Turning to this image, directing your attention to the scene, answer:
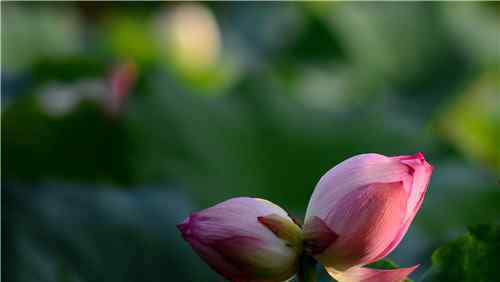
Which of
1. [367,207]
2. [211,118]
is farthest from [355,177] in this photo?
[211,118]

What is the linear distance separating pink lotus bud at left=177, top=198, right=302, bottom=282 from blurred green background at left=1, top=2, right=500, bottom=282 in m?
0.23

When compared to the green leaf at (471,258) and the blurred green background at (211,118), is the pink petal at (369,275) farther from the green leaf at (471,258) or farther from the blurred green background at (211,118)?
the blurred green background at (211,118)

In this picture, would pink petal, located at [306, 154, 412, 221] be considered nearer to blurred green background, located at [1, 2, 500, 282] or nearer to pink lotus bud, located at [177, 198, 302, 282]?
pink lotus bud, located at [177, 198, 302, 282]

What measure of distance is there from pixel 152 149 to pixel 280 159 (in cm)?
17

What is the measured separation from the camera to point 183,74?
1.62 metres

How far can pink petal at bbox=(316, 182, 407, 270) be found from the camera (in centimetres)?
44

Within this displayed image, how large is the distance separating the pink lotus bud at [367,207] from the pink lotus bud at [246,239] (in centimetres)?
2

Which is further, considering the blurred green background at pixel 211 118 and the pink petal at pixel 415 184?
the blurred green background at pixel 211 118

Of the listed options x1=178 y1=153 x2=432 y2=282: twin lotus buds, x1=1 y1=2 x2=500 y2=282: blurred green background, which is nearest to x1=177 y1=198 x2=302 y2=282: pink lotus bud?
x1=178 y1=153 x2=432 y2=282: twin lotus buds

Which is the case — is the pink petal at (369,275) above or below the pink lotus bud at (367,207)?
below

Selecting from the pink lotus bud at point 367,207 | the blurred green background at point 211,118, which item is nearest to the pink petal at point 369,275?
the pink lotus bud at point 367,207

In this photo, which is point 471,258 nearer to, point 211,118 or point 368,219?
point 368,219

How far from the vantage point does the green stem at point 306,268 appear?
46 cm

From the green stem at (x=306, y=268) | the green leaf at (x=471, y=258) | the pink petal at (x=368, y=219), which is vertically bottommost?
the green leaf at (x=471, y=258)
